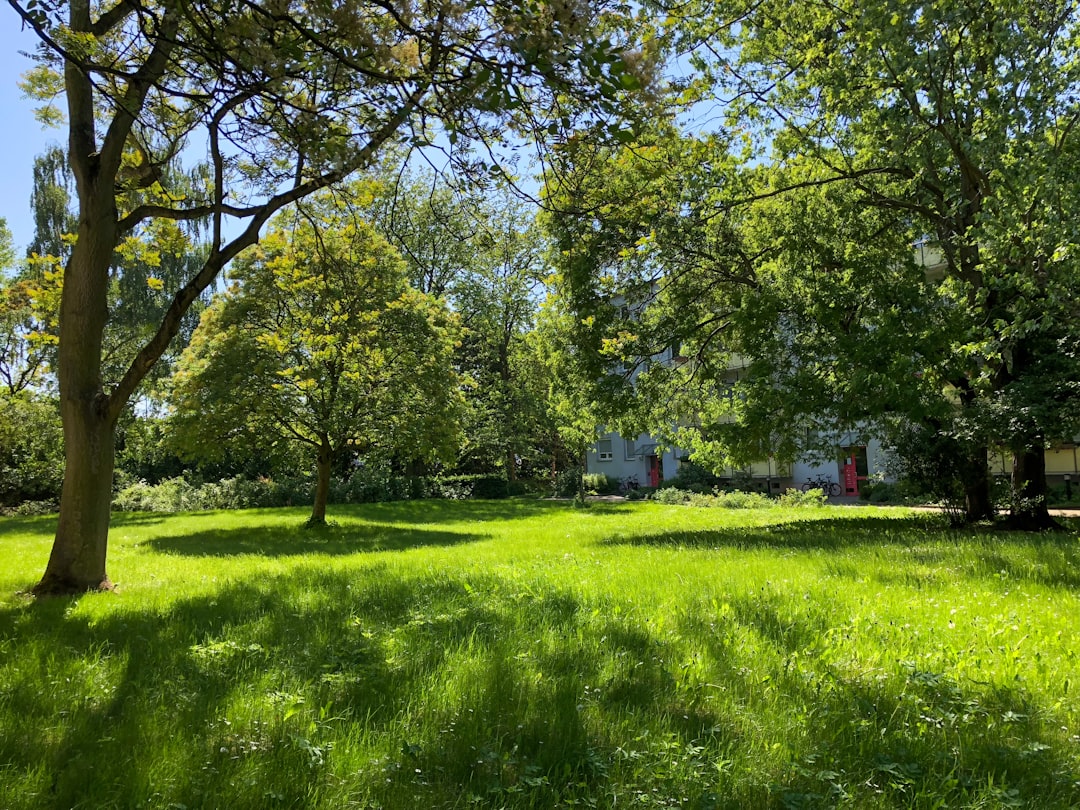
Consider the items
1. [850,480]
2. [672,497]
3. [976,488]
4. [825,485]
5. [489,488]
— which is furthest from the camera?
[489,488]

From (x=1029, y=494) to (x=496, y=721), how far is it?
1213 centimetres

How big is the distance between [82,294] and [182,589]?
3530 mm

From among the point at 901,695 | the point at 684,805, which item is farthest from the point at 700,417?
the point at 684,805

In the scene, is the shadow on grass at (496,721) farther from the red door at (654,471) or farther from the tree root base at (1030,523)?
the red door at (654,471)

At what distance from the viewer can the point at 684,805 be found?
2469mm

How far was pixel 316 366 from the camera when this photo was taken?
595 inches

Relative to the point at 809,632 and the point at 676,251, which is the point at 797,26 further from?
the point at 809,632

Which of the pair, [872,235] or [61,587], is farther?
[872,235]

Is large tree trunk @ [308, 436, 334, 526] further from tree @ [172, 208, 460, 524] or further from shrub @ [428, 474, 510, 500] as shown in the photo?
shrub @ [428, 474, 510, 500]

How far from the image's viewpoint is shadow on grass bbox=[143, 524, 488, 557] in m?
12.3

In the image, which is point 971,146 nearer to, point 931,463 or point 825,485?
point 931,463

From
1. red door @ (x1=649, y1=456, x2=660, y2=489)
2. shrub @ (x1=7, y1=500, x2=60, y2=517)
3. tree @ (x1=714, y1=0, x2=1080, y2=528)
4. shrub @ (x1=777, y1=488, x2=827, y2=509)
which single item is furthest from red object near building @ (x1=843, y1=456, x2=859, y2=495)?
shrub @ (x1=7, y1=500, x2=60, y2=517)

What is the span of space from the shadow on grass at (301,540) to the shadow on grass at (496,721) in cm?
759

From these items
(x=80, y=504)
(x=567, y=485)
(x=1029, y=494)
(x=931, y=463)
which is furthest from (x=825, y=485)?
(x=80, y=504)
